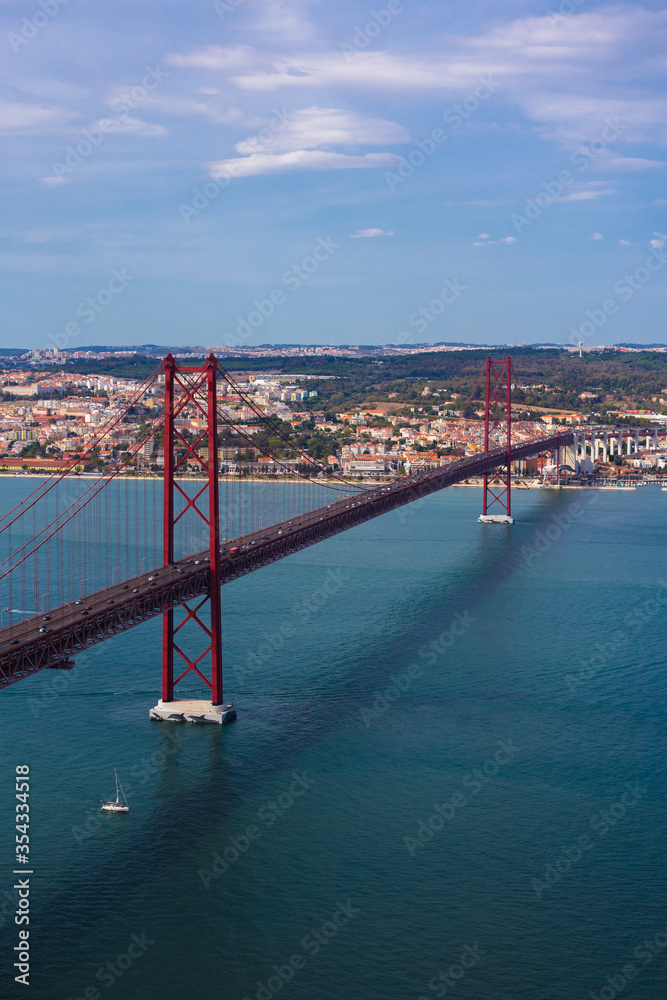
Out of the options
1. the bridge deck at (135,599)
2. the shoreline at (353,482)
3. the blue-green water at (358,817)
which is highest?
the bridge deck at (135,599)

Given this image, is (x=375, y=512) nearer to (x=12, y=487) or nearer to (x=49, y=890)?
(x=49, y=890)

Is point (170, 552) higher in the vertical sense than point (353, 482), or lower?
higher

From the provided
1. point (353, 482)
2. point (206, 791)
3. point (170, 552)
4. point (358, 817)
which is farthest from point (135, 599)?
point (353, 482)

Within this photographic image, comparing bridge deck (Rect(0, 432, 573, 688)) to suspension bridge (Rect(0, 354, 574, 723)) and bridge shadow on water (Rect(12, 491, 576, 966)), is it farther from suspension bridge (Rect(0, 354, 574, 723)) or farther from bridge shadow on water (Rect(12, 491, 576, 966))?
bridge shadow on water (Rect(12, 491, 576, 966))

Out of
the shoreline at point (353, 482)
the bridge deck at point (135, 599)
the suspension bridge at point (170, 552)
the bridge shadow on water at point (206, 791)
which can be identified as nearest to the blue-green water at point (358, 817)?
the bridge shadow on water at point (206, 791)

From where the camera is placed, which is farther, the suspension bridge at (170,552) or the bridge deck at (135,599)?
the suspension bridge at (170,552)

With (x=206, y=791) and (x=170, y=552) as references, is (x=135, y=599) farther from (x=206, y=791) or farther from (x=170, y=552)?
(x=206, y=791)

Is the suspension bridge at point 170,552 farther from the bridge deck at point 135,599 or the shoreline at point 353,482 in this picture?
the shoreline at point 353,482
